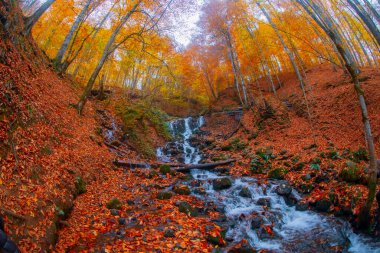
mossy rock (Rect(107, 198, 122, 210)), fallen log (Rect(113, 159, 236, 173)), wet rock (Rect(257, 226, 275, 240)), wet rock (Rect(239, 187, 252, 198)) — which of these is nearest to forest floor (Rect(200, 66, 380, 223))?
fallen log (Rect(113, 159, 236, 173))

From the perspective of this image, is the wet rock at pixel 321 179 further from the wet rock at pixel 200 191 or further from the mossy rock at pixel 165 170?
the mossy rock at pixel 165 170

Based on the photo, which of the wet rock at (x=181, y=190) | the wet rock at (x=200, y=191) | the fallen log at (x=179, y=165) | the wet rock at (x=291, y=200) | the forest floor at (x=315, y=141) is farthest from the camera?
the fallen log at (x=179, y=165)

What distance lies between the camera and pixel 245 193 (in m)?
9.09

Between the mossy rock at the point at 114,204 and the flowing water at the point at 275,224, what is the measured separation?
3.23 meters

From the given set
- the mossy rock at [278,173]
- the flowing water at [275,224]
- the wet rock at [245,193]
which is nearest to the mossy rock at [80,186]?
the flowing water at [275,224]

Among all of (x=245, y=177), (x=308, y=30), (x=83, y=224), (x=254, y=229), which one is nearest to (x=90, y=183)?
(x=83, y=224)

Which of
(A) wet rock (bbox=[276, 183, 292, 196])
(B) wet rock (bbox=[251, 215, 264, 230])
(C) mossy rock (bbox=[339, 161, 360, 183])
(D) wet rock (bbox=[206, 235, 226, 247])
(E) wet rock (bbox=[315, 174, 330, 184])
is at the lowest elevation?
(D) wet rock (bbox=[206, 235, 226, 247])

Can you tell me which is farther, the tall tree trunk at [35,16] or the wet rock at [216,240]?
the tall tree trunk at [35,16]

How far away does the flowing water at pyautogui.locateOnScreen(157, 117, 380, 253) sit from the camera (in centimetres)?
588

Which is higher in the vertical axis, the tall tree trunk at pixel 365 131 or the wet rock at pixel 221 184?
the tall tree trunk at pixel 365 131

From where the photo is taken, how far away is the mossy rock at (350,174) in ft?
25.3

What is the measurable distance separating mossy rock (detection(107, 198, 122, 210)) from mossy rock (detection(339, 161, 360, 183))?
7.89 m

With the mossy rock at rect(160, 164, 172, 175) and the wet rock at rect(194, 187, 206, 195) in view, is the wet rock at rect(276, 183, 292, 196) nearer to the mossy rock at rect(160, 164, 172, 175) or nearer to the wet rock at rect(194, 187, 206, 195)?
the wet rock at rect(194, 187, 206, 195)

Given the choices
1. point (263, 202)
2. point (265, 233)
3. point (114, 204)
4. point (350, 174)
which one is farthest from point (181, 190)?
point (350, 174)
